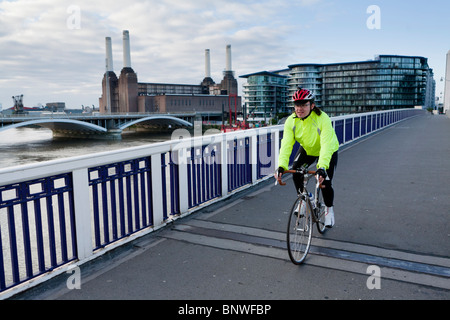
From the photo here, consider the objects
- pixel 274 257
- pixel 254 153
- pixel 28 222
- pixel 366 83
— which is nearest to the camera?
pixel 28 222

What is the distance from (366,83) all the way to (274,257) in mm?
127153

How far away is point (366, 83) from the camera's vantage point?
397 ft

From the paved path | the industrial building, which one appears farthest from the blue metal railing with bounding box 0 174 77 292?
the industrial building

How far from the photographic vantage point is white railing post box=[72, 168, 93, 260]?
11.8 ft

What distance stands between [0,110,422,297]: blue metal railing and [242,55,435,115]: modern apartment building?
119484 mm

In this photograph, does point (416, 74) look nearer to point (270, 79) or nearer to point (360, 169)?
point (270, 79)

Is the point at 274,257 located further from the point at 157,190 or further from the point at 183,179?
the point at 183,179

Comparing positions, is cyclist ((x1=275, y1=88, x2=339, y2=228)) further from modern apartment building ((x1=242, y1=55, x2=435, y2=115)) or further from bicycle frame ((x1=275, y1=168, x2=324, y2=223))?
modern apartment building ((x1=242, y1=55, x2=435, y2=115))

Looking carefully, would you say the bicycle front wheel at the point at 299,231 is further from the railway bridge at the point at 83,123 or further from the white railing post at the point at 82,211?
the railway bridge at the point at 83,123

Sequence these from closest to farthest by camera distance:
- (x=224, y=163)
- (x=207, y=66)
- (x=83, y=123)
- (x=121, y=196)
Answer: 1. (x=121, y=196)
2. (x=224, y=163)
3. (x=83, y=123)
4. (x=207, y=66)

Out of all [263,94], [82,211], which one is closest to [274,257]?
[82,211]

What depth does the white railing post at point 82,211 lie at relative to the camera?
11.8 feet

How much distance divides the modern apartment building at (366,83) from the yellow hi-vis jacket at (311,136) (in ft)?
398

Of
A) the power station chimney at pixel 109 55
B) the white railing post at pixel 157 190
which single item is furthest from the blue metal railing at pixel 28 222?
the power station chimney at pixel 109 55
